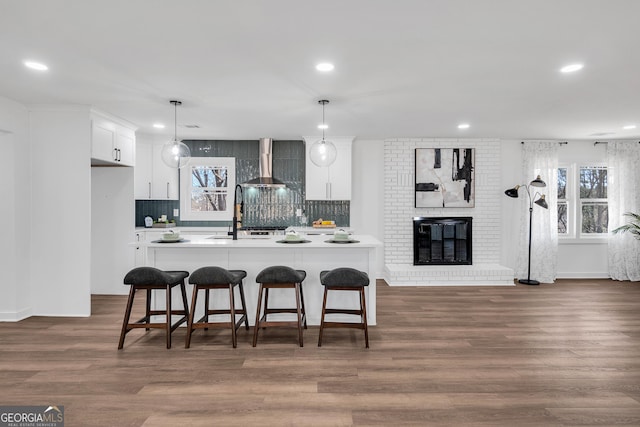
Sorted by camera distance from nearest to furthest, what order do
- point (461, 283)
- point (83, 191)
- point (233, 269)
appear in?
point (233, 269), point (83, 191), point (461, 283)

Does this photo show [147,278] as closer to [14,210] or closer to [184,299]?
[184,299]

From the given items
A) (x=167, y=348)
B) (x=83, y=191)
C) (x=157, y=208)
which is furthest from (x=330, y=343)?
A: (x=157, y=208)

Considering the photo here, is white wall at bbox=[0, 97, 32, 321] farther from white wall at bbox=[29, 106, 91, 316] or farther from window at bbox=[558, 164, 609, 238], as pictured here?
window at bbox=[558, 164, 609, 238]

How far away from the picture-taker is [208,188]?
6.73 m

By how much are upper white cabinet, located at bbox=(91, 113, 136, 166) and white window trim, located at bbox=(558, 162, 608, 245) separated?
24.0 ft

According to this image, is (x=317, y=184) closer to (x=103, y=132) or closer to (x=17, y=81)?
(x=103, y=132)

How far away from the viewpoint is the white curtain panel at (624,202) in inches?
258

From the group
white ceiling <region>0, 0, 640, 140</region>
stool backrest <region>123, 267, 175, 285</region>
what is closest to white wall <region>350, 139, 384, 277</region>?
white ceiling <region>0, 0, 640, 140</region>

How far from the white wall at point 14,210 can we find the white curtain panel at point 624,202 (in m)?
9.00

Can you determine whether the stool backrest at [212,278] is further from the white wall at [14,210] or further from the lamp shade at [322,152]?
the white wall at [14,210]

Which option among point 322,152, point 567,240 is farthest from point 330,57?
point 567,240

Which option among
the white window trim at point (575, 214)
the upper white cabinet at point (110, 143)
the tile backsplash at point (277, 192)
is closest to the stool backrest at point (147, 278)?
the upper white cabinet at point (110, 143)

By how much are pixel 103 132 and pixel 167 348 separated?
2.96m

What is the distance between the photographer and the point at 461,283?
6.18 metres
